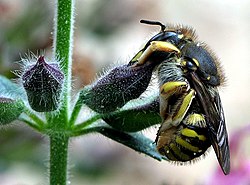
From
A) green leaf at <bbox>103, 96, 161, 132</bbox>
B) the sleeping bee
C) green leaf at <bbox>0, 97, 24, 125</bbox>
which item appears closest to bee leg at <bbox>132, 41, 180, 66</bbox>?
the sleeping bee

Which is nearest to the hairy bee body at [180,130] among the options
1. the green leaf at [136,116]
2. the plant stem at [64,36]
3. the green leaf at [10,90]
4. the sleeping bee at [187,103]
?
the sleeping bee at [187,103]

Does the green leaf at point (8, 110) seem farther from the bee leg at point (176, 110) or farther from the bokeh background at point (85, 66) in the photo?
the bee leg at point (176, 110)

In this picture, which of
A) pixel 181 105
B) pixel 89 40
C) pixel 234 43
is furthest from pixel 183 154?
pixel 234 43

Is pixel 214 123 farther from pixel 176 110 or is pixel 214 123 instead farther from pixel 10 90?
pixel 10 90

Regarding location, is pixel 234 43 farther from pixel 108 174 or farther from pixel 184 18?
pixel 108 174

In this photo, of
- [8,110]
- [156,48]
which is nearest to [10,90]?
[8,110]
